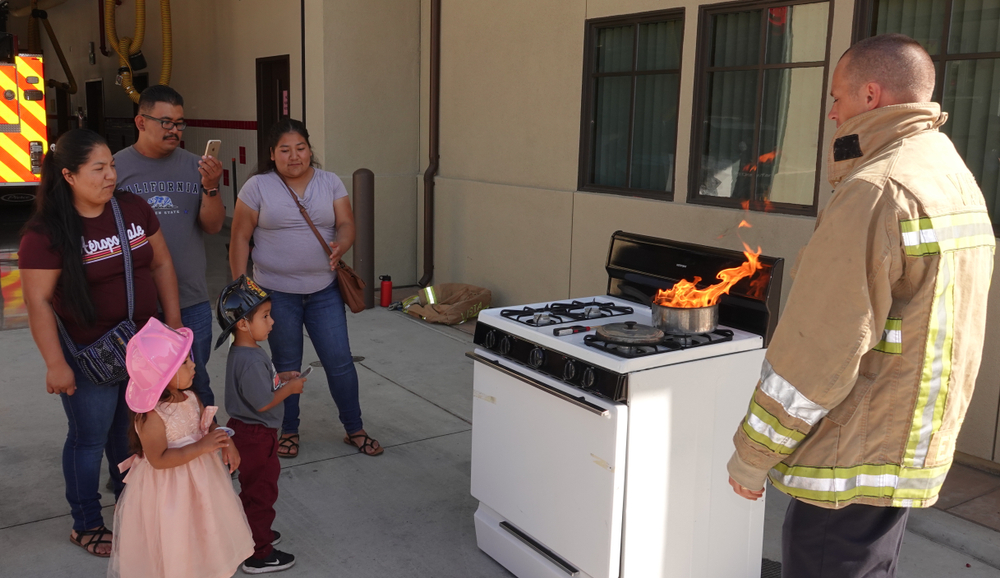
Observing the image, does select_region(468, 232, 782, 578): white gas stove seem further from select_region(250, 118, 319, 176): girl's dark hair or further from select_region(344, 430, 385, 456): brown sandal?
select_region(250, 118, 319, 176): girl's dark hair

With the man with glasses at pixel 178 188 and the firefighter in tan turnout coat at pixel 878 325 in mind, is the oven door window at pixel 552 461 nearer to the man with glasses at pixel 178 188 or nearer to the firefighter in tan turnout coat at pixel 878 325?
the firefighter in tan turnout coat at pixel 878 325

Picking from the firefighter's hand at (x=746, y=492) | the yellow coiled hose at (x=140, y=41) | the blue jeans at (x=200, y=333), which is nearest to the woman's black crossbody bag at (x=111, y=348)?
the blue jeans at (x=200, y=333)

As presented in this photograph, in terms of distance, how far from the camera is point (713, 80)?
6.03m

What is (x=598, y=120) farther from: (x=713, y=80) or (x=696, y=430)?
(x=696, y=430)

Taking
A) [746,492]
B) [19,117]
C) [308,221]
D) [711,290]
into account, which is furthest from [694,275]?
A: [19,117]

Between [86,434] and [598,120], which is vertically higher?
[598,120]

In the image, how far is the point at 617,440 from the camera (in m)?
2.81

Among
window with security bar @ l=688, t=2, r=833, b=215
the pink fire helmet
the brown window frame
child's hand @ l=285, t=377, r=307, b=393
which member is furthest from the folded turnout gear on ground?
the pink fire helmet

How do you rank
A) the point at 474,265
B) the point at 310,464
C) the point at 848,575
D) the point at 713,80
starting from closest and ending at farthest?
the point at 848,575, the point at 310,464, the point at 713,80, the point at 474,265

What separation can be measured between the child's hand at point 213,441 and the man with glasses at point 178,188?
117cm

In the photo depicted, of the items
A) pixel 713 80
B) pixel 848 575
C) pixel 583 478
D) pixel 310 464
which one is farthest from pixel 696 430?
pixel 713 80

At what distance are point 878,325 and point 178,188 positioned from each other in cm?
316

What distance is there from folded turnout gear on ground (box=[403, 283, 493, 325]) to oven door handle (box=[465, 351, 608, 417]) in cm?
429

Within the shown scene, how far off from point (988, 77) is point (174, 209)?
427cm
